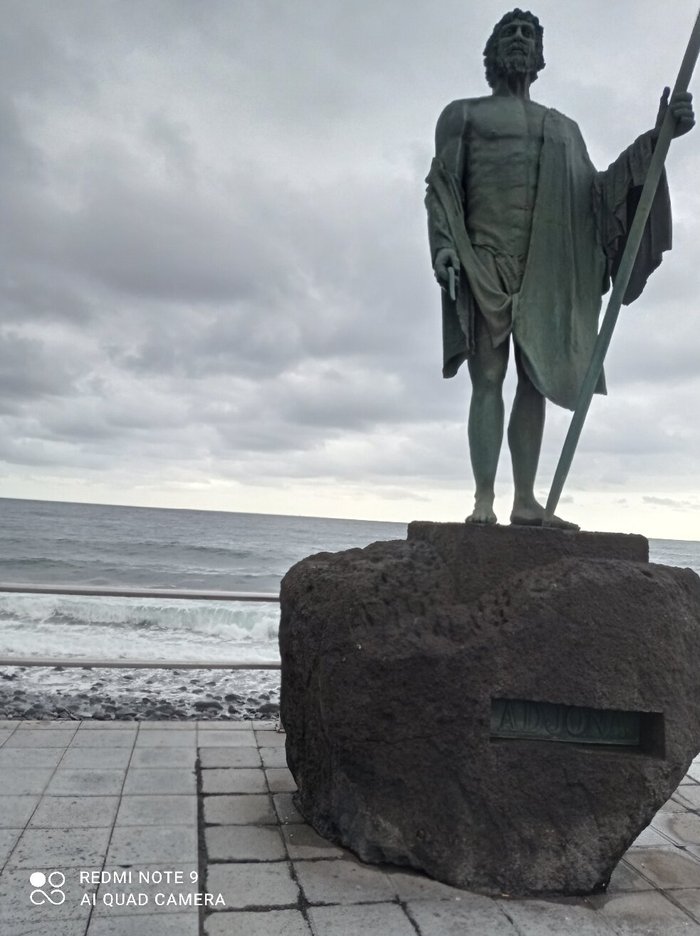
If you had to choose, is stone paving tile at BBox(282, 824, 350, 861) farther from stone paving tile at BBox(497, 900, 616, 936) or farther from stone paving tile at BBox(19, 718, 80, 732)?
stone paving tile at BBox(19, 718, 80, 732)

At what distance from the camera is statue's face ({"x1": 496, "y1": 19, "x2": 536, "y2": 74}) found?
366 cm

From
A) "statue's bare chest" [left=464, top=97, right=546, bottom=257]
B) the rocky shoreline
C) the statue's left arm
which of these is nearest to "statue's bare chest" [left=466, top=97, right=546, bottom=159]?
"statue's bare chest" [left=464, top=97, right=546, bottom=257]

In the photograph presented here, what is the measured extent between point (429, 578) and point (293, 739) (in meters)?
1.04

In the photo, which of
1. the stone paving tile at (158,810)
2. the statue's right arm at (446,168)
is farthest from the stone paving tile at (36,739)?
the statue's right arm at (446,168)

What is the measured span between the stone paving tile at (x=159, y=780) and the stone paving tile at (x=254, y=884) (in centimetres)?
89

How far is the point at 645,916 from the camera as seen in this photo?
2.79m

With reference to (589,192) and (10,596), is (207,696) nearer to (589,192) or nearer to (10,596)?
(589,192)

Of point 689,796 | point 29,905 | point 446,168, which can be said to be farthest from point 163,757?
point 446,168

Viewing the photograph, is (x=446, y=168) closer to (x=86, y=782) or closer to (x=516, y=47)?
(x=516, y=47)

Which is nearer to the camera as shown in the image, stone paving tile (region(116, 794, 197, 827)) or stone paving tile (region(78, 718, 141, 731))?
stone paving tile (region(116, 794, 197, 827))

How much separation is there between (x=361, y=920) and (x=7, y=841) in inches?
55.8

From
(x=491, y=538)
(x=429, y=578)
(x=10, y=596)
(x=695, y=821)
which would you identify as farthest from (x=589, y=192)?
(x=10, y=596)

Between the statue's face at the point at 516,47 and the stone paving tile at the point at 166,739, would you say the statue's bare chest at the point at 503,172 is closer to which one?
the statue's face at the point at 516,47

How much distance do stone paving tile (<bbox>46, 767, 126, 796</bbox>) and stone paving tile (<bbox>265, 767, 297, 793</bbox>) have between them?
71 cm
